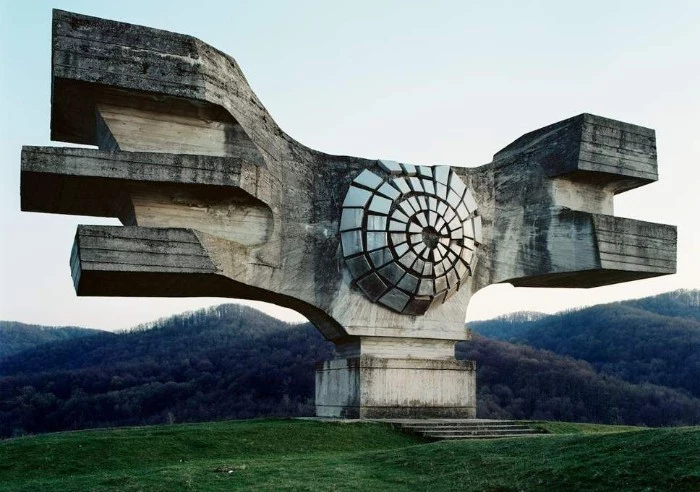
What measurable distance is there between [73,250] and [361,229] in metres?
5.43

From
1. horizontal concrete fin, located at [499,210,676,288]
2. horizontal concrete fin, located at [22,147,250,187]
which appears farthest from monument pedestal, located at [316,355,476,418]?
horizontal concrete fin, located at [22,147,250,187]

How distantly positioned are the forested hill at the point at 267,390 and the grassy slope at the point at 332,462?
3024cm

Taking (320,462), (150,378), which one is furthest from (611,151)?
(150,378)

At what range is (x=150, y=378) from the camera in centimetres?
5391

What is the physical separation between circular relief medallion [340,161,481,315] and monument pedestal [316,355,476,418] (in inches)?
47.5

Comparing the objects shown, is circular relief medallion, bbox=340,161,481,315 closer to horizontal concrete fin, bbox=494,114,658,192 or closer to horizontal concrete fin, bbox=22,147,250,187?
horizontal concrete fin, bbox=494,114,658,192

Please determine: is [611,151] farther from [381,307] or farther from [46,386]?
[46,386]

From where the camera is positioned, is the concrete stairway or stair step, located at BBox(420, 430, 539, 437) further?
the concrete stairway

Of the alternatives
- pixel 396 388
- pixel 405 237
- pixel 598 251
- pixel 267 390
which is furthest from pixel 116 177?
pixel 267 390

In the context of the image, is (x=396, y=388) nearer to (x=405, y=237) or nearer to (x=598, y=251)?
(x=405, y=237)

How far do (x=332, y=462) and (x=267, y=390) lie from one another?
3876cm

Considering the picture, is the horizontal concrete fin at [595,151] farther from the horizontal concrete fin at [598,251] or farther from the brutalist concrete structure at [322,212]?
the horizontal concrete fin at [598,251]

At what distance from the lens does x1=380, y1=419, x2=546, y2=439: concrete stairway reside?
14.6m

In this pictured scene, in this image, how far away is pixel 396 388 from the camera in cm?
1625
